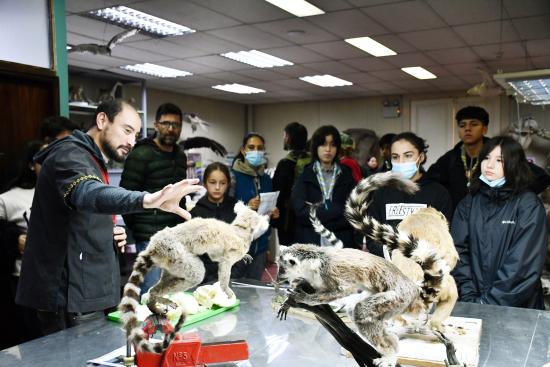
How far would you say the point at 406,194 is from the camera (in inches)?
83.2

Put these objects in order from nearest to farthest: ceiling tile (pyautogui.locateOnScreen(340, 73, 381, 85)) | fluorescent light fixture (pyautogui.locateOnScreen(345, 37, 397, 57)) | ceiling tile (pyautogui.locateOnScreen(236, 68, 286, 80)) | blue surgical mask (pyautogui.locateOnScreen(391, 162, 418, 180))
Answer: blue surgical mask (pyautogui.locateOnScreen(391, 162, 418, 180))
fluorescent light fixture (pyautogui.locateOnScreen(345, 37, 397, 57))
ceiling tile (pyautogui.locateOnScreen(236, 68, 286, 80))
ceiling tile (pyautogui.locateOnScreen(340, 73, 381, 85))

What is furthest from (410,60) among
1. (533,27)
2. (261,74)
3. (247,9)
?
(247,9)

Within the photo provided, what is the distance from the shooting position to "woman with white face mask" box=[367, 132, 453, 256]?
187 cm

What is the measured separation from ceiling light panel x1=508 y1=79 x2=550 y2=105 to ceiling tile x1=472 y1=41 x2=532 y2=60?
214 cm

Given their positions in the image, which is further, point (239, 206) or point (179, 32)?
point (179, 32)

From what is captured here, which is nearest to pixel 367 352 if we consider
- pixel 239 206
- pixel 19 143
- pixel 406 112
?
pixel 239 206

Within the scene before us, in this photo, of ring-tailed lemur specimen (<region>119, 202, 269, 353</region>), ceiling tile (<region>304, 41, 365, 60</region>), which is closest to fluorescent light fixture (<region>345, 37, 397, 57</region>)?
ceiling tile (<region>304, 41, 365, 60</region>)

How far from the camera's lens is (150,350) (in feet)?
4.23

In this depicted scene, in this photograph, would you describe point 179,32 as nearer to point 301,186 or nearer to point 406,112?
point 301,186

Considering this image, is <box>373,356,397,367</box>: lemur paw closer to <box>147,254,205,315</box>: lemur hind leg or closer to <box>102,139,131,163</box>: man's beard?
<box>147,254,205,315</box>: lemur hind leg

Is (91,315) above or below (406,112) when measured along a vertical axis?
below

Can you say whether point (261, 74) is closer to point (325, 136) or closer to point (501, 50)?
point (501, 50)

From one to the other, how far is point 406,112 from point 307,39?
19.5 ft

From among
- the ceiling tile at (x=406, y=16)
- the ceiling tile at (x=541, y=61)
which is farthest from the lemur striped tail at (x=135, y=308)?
the ceiling tile at (x=541, y=61)
